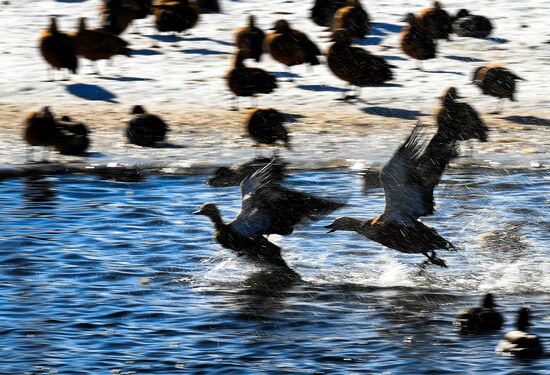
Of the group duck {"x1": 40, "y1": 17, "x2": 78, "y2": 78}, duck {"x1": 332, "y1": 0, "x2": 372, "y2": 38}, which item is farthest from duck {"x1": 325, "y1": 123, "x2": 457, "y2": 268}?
duck {"x1": 332, "y1": 0, "x2": 372, "y2": 38}

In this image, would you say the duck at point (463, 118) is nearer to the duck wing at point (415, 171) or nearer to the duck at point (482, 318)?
the duck wing at point (415, 171)

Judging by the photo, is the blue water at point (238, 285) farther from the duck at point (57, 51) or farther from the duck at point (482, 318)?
the duck at point (57, 51)

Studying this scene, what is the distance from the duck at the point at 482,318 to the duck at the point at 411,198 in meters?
1.53

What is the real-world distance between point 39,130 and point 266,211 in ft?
19.7

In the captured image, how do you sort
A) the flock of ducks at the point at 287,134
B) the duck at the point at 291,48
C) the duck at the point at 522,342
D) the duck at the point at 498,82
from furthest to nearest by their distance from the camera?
the duck at the point at 291,48 < the duck at the point at 498,82 < the flock of ducks at the point at 287,134 < the duck at the point at 522,342

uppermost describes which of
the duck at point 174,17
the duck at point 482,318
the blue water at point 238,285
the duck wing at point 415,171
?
the duck wing at point 415,171

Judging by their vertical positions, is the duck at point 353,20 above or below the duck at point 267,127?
above

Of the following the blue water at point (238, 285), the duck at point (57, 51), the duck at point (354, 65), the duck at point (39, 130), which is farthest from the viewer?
the duck at point (57, 51)

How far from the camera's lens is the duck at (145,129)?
17234 millimetres

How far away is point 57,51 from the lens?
20.0m

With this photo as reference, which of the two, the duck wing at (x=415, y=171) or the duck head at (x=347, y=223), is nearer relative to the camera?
the duck wing at (x=415, y=171)

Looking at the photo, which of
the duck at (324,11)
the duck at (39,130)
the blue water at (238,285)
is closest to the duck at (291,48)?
the duck at (324,11)

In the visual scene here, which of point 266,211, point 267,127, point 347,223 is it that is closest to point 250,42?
point 267,127

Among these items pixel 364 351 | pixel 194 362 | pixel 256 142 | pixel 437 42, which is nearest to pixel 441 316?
pixel 364 351
